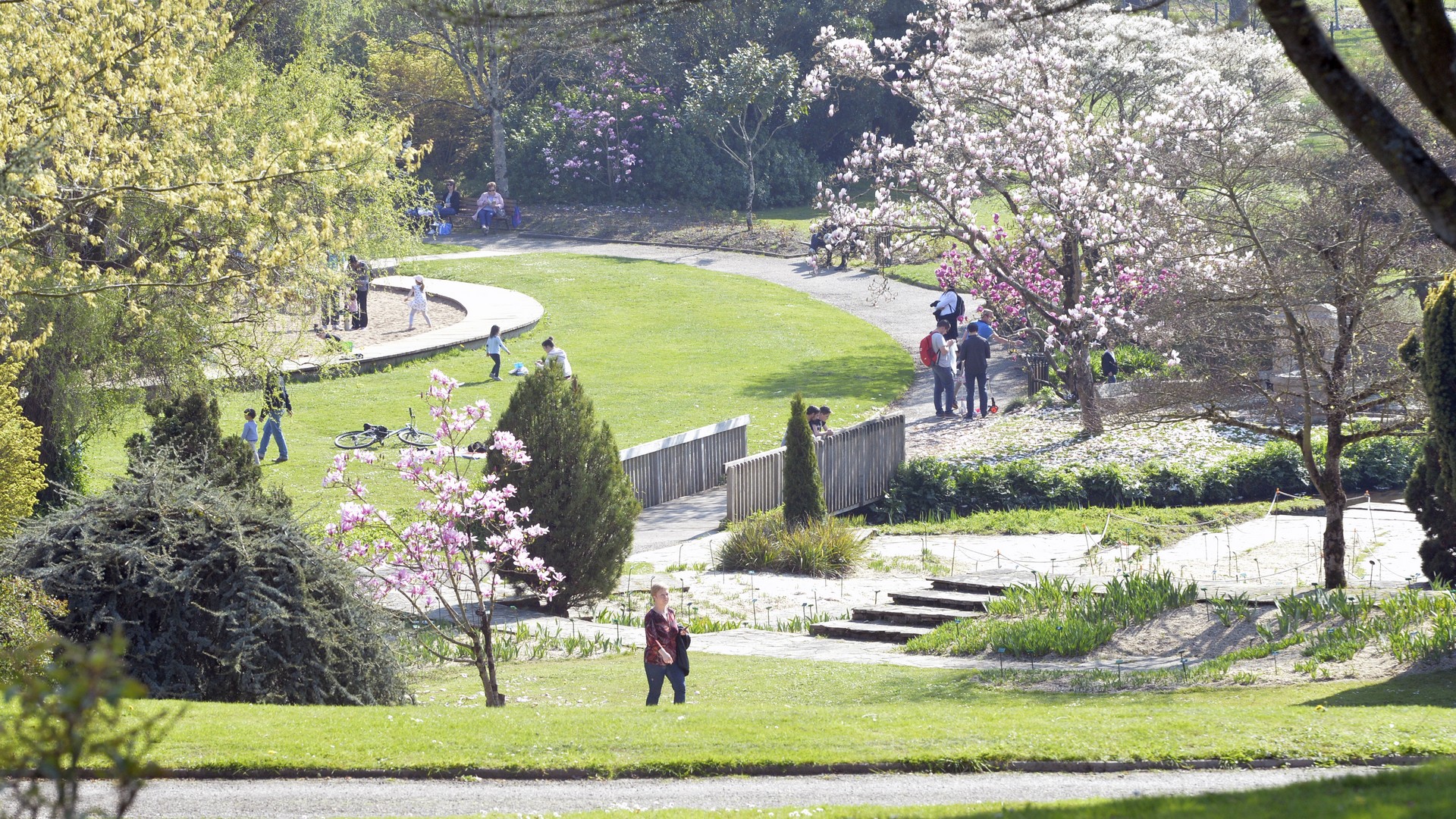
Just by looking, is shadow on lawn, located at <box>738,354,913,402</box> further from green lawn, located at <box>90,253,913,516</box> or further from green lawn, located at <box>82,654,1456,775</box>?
green lawn, located at <box>82,654,1456,775</box>

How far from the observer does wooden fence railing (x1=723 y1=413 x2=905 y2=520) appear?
2000 cm

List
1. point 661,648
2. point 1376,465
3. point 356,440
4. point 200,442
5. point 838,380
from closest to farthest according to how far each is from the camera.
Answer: point 661,648 → point 200,442 → point 1376,465 → point 356,440 → point 838,380

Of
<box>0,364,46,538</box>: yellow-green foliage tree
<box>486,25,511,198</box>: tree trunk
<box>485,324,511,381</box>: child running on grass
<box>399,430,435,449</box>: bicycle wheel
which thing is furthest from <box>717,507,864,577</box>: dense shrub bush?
<box>486,25,511,198</box>: tree trunk

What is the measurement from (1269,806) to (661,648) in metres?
5.17

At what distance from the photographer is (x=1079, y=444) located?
23.0 metres

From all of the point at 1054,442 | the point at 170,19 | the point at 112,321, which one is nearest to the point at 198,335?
the point at 112,321

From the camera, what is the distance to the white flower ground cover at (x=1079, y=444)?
861 inches

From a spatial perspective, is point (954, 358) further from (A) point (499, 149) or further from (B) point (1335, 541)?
(A) point (499, 149)

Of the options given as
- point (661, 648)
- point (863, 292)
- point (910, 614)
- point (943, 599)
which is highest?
point (863, 292)

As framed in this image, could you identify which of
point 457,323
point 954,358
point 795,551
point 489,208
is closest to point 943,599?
Result: point 795,551

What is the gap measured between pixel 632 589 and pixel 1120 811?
35.0 ft

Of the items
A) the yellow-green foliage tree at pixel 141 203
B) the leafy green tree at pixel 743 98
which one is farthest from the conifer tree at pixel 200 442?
the leafy green tree at pixel 743 98

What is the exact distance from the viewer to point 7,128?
1166 centimetres

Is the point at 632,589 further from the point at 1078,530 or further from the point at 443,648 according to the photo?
the point at 1078,530
